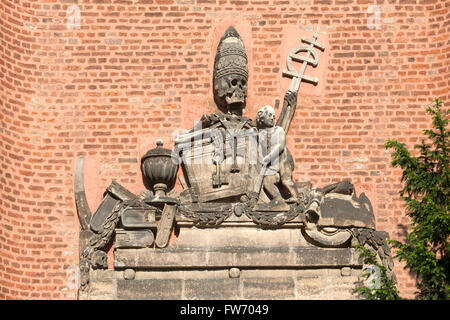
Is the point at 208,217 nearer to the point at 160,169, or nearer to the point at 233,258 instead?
the point at 233,258

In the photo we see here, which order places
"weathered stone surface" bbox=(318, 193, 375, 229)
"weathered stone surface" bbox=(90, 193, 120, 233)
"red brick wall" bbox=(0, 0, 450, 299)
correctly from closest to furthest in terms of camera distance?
1. "weathered stone surface" bbox=(318, 193, 375, 229)
2. "weathered stone surface" bbox=(90, 193, 120, 233)
3. "red brick wall" bbox=(0, 0, 450, 299)

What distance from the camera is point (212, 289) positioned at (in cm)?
1691

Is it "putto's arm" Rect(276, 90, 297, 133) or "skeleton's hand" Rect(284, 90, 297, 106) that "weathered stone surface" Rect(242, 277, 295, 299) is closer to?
"putto's arm" Rect(276, 90, 297, 133)

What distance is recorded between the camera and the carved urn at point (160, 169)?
57.4 ft

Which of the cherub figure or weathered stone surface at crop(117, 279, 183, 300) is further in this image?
the cherub figure

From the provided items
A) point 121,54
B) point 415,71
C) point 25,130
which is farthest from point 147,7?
point 415,71

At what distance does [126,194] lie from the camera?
57.7ft

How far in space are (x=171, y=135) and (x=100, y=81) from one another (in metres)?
1.16

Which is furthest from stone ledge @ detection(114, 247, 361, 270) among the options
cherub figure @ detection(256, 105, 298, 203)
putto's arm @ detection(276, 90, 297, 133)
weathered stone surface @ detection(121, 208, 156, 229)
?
putto's arm @ detection(276, 90, 297, 133)

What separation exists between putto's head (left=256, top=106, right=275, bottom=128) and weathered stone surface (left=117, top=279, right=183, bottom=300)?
86.8 inches

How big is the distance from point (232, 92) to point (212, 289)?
256cm

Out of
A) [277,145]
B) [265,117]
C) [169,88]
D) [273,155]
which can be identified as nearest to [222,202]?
[273,155]

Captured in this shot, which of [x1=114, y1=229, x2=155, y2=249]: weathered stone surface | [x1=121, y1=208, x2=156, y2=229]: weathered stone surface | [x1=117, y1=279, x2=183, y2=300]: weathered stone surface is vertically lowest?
[x1=117, y1=279, x2=183, y2=300]: weathered stone surface

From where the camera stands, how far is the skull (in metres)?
17.9
